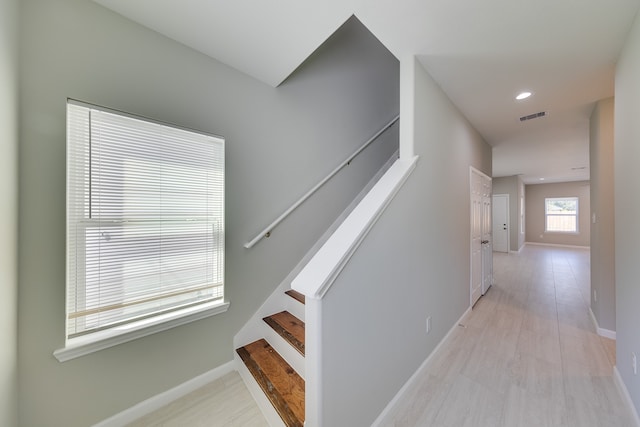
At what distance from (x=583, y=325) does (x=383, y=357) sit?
9.59 ft

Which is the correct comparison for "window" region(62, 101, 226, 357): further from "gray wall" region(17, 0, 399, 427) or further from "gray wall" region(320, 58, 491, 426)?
"gray wall" region(320, 58, 491, 426)

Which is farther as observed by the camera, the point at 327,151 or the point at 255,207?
the point at 327,151

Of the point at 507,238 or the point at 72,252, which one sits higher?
the point at 72,252

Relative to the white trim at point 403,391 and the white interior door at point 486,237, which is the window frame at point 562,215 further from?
the white trim at point 403,391

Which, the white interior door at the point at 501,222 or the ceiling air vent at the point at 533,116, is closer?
the ceiling air vent at the point at 533,116

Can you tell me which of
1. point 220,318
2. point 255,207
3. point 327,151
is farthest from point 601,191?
point 220,318

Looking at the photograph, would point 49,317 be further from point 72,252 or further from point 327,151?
point 327,151

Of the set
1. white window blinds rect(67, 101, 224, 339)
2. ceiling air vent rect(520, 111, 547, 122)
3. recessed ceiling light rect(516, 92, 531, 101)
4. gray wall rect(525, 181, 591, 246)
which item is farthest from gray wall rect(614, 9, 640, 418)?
gray wall rect(525, 181, 591, 246)

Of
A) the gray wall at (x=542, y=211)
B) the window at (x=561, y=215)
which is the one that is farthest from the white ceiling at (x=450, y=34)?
the window at (x=561, y=215)

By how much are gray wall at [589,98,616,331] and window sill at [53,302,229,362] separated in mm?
3764

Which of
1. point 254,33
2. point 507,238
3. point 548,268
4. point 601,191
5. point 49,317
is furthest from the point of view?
point 507,238

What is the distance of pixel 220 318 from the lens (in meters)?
1.82

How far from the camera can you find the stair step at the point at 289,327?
Result: 1.65 metres

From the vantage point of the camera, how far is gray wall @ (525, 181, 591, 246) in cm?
816
